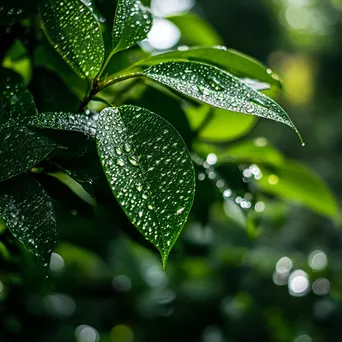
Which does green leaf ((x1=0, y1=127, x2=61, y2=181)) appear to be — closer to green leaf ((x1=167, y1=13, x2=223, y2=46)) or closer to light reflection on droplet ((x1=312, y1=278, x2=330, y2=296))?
green leaf ((x1=167, y1=13, x2=223, y2=46))

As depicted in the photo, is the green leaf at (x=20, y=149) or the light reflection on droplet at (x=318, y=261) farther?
the light reflection on droplet at (x=318, y=261)

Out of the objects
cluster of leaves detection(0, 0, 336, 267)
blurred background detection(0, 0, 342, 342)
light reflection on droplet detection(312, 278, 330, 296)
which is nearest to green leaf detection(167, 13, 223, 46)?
blurred background detection(0, 0, 342, 342)

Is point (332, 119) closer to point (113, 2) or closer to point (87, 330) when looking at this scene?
point (87, 330)

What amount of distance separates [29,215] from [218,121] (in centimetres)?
34

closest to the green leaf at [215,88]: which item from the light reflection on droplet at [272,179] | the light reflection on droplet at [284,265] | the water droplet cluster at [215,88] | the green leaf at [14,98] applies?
the water droplet cluster at [215,88]

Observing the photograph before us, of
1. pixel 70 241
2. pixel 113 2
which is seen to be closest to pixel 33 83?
pixel 113 2

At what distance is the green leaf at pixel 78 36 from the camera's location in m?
0.41

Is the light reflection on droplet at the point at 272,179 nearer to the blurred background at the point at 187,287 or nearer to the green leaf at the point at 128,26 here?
the blurred background at the point at 187,287

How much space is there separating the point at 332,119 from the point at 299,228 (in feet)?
6.92

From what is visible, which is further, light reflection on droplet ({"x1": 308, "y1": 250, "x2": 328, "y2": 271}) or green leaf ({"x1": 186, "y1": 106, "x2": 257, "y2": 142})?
light reflection on droplet ({"x1": 308, "y1": 250, "x2": 328, "y2": 271})

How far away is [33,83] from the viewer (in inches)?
21.1

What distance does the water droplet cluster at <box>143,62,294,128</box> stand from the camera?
1.19ft

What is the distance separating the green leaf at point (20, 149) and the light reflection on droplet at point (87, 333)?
63 cm

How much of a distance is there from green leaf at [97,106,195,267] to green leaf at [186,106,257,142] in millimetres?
294
